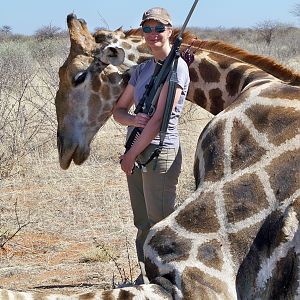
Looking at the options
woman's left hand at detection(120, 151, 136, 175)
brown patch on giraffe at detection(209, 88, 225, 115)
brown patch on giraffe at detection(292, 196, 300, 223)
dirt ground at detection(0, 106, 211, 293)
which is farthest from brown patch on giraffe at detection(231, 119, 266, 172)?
dirt ground at detection(0, 106, 211, 293)

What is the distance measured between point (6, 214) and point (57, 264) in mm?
1851

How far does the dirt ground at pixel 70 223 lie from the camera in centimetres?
663

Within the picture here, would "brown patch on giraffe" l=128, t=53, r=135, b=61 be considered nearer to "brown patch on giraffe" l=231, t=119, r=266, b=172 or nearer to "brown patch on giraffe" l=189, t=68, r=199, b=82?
"brown patch on giraffe" l=189, t=68, r=199, b=82

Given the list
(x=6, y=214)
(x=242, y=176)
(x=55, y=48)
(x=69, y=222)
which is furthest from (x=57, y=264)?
(x=55, y=48)

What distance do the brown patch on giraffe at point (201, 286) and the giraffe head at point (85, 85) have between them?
2474 millimetres

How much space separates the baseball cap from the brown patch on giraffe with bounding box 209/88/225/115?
0.90 meters

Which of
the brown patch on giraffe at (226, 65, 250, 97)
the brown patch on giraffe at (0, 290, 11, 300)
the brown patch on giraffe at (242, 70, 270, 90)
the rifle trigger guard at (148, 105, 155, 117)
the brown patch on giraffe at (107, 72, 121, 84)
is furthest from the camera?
the brown patch on giraffe at (107, 72, 121, 84)

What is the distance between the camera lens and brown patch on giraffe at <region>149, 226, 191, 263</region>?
3828 millimetres

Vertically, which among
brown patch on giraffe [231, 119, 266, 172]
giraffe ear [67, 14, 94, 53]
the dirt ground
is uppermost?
giraffe ear [67, 14, 94, 53]

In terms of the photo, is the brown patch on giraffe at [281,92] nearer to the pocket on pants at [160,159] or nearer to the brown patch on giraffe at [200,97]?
the pocket on pants at [160,159]

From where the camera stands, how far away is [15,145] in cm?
1060

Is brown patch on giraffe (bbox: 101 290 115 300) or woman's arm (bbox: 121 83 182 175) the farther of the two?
woman's arm (bbox: 121 83 182 175)

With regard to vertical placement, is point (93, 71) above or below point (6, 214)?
above

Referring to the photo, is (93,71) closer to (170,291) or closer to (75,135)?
(75,135)
